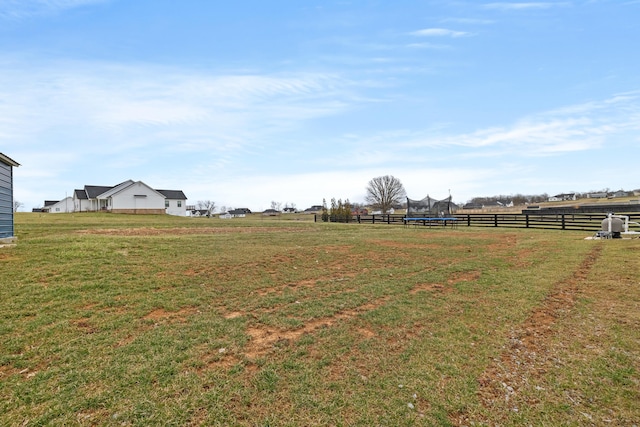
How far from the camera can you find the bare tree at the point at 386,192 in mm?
67750

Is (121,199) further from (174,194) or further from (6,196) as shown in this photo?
(6,196)

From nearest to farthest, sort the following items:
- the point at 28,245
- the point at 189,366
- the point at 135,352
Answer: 1. the point at 189,366
2. the point at 135,352
3. the point at 28,245

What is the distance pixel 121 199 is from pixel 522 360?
48898 millimetres

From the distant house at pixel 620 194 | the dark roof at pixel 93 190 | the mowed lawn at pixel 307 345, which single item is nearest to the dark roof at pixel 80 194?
the dark roof at pixel 93 190

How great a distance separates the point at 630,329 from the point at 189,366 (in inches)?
258

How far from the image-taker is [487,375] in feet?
12.1

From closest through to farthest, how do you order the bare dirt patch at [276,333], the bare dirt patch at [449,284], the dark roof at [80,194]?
the bare dirt patch at [276,333], the bare dirt patch at [449,284], the dark roof at [80,194]

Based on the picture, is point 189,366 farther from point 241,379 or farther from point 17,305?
point 17,305

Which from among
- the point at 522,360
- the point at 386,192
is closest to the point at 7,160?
the point at 522,360

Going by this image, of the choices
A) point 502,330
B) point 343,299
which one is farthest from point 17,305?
point 502,330

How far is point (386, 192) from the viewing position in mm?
68250

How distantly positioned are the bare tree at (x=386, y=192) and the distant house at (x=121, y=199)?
140 ft

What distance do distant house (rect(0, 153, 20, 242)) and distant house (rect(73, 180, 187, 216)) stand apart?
3543 centimetres

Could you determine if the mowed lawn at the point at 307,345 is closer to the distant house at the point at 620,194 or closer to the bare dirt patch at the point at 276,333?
the bare dirt patch at the point at 276,333
